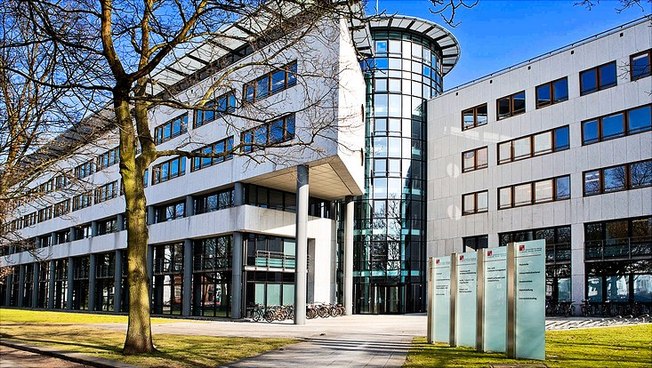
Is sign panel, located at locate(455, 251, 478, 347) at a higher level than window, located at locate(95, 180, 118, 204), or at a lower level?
lower

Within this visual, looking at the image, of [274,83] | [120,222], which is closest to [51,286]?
[120,222]

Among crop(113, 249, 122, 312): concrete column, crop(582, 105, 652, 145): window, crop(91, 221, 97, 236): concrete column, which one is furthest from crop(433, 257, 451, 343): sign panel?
crop(91, 221, 97, 236): concrete column

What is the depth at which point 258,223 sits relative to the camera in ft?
120

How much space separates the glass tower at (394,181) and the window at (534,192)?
23.9ft

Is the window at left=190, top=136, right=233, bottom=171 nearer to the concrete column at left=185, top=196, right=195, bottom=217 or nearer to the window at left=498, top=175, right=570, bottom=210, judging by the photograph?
the concrete column at left=185, top=196, right=195, bottom=217

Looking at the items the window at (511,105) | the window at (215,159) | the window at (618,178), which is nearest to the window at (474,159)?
the window at (511,105)

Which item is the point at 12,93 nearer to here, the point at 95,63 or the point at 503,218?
the point at 95,63

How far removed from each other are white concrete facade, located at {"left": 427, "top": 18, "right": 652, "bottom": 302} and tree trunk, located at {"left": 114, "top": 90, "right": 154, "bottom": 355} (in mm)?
26027

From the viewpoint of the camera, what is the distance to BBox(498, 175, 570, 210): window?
130ft

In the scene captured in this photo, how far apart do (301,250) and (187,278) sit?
10879mm

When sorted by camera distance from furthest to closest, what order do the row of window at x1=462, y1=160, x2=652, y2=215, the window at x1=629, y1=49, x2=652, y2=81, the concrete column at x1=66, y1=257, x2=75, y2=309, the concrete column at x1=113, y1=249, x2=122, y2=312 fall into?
1. the concrete column at x1=66, y1=257, x2=75, y2=309
2. the concrete column at x1=113, y1=249, x2=122, y2=312
3. the row of window at x1=462, y1=160, x2=652, y2=215
4. the window at x1=629, y1=49, x2=652, y2=81

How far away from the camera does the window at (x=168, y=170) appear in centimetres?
4282

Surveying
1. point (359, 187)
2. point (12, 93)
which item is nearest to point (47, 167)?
point (12, 93)

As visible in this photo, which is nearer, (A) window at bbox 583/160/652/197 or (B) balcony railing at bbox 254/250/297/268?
(A) window at bbox 583/160/652/197
